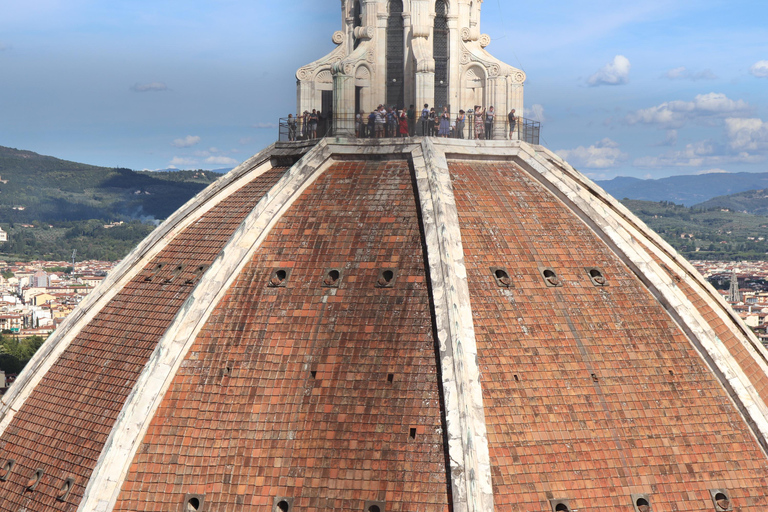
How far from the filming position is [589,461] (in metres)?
22.9

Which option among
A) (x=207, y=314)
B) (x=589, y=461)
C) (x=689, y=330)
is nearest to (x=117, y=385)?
(x=207, y=314)

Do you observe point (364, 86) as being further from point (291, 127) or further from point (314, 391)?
point (314, 391)

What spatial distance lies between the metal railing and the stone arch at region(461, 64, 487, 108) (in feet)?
1.85

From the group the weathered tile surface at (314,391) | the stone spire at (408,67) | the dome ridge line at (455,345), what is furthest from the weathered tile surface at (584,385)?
the stone spire at (408,67)

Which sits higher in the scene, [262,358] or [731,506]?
[262,358]

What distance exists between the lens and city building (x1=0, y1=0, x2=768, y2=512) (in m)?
22.3

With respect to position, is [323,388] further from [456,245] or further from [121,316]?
[121,316]

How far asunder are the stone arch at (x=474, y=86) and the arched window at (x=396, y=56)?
1613mm

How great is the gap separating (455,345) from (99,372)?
29.1 feet

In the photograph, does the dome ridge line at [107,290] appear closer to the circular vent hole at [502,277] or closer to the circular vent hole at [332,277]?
the circular vent hole at [332,277]

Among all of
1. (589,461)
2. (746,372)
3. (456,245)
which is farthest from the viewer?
(746,372)

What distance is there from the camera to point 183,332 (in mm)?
24641

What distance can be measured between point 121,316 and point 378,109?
26.4 feet

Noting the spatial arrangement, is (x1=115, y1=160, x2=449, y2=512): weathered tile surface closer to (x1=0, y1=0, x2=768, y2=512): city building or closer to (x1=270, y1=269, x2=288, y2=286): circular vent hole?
(x1=0, y1=0, x2=768, y2=512): city building
